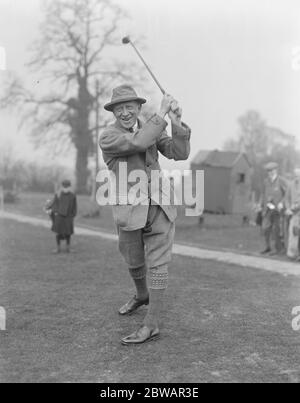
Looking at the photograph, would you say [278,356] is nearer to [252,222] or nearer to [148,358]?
[148,358]

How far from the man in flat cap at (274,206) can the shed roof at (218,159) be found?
12.6m

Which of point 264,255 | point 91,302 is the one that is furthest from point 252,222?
point 91,302

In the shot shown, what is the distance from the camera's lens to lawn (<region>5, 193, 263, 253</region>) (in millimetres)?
13116

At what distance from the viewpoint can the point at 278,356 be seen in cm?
375

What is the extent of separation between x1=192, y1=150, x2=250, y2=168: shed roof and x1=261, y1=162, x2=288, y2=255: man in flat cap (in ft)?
41.2

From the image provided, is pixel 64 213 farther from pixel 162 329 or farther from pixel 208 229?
pixel 208 229

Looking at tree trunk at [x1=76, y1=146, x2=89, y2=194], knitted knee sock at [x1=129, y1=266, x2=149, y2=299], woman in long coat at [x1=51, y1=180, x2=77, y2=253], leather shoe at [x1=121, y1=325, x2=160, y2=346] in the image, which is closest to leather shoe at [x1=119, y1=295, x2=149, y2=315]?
knitted knee sock at [x1=129, y1=266, x2=149, y2=299]

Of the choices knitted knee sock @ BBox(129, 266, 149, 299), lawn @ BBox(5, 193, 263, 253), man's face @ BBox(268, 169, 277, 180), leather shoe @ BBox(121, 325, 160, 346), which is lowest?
lawn @ BBox(5, 193, 263, 253)

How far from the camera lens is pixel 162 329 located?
441cm

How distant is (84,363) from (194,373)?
2.42ft

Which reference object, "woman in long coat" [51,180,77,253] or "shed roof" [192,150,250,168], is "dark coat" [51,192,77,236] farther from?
"shed roof" [192,150,250,168]

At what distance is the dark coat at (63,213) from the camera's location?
34.2 feet
